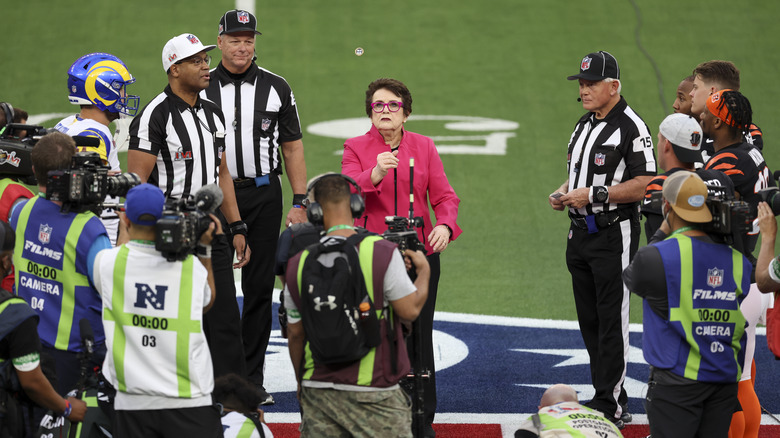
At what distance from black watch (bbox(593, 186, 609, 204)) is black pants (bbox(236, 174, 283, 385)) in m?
2.12

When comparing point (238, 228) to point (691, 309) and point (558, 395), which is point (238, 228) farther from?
point (691, 309)

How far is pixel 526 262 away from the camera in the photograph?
970 cm

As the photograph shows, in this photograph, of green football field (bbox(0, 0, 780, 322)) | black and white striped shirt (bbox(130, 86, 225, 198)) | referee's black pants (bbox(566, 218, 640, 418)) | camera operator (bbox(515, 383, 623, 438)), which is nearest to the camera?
camera operator (bbox(515, 383, 623, 438))

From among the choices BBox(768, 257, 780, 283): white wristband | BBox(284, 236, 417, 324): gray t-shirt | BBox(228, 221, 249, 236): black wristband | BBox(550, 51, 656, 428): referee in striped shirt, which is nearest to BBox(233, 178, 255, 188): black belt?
BBox(228, 221, 249, 236): black wristband

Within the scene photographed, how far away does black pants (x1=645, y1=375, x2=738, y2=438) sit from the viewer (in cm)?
427

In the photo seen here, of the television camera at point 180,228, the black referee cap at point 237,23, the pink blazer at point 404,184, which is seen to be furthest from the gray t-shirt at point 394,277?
the black referee cap at point 237,23

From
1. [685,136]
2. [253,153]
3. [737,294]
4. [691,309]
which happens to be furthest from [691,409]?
[253,153]

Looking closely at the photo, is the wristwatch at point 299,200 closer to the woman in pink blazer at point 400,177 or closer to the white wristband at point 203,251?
the woman in pink blazer at point 400,177

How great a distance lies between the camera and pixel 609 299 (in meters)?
5.97

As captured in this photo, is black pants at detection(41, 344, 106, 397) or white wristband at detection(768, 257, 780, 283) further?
black pants at detection(41, 344, 106, 397)

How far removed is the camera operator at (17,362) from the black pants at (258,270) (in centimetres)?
232

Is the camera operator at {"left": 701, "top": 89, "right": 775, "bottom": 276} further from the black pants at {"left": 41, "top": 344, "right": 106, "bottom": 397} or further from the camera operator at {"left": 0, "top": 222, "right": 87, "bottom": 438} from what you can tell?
the camera operator at {"left": 0, "top": 222, "right": 87, "bottom": 438}

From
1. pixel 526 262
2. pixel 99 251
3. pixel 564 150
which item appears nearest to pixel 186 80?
pixel 99 251

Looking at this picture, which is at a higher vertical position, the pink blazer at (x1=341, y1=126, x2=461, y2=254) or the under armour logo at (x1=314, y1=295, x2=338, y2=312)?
the pink blazer at (x1=341, y1=126, x2=461, y2=254)
